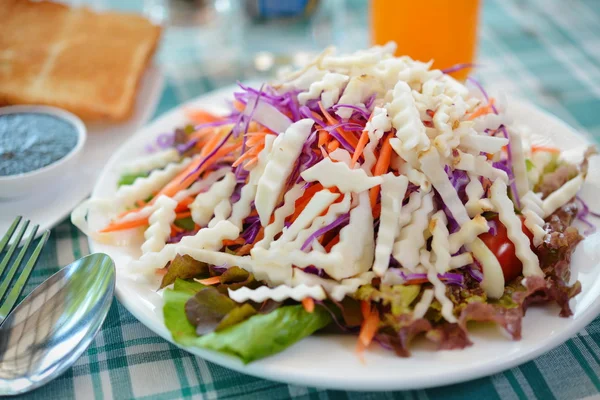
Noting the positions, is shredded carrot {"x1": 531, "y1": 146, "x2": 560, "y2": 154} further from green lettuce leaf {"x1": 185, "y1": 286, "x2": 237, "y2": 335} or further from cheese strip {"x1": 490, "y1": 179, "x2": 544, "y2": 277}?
green lettuce leaf {"x1": 185, "y1": 286, "x2": 237, "y2": 335}

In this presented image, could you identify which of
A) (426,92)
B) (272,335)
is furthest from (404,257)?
(426,92)

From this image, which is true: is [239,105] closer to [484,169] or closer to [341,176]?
[341,176]

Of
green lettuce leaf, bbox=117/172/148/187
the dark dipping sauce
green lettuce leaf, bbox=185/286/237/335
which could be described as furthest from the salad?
the dark dipping sauce

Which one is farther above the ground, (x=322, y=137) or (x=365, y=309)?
(x=322, y=137)

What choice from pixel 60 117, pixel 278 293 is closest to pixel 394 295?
pixel 278 293

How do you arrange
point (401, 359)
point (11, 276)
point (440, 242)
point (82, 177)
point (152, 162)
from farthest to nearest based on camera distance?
point (82, 177) → point (152, 162) → point (11, 276) → point (440, 242) → point (401, 359)

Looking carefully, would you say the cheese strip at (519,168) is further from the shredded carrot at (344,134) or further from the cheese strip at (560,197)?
the shredded carrot at (344,134)
